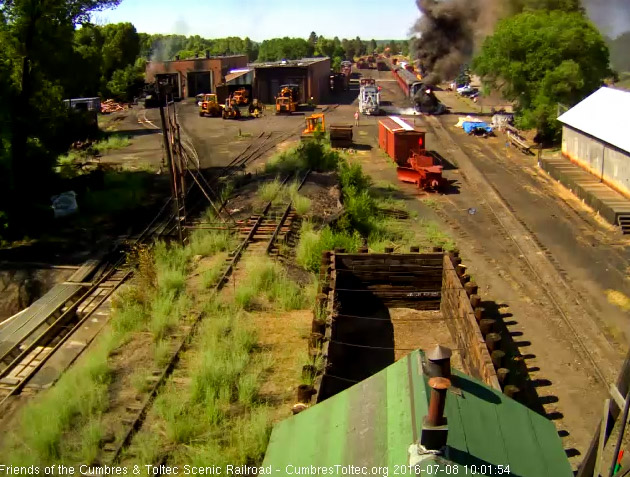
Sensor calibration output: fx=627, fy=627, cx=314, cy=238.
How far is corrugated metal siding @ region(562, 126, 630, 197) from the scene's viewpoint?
850 inches

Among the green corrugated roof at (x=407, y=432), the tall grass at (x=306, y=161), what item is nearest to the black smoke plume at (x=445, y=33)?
the tall grass at (x=306, y=161)

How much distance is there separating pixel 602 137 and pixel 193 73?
140 ft

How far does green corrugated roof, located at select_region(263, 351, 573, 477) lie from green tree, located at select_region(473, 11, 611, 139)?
29.7 metres

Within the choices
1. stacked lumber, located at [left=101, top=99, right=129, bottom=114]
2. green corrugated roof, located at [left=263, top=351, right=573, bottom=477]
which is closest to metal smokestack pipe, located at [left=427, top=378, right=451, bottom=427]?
green corrugated roof, located at [left=263, top=351, right=573, bottom=477]

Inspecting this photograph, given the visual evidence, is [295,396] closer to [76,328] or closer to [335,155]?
[76,328]

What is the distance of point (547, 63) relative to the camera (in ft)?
104

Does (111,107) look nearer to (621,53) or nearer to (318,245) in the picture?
(318,245)

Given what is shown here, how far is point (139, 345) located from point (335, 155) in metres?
17.2

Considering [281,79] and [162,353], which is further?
[281,79]

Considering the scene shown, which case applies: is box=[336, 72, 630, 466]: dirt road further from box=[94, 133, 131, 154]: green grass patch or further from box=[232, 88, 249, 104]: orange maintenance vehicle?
box=[232, 88, 249, 104]: orange maintenance vehicle

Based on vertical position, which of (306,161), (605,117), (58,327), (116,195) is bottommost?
(58,327)

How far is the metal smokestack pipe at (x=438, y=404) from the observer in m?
3.40

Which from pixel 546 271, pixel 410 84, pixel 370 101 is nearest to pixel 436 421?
pixel 546 271

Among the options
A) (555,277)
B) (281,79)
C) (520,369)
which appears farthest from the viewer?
(281,79)
